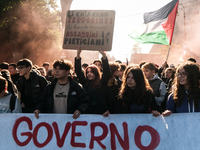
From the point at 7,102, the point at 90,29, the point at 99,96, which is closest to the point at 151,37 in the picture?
the point at 90,29

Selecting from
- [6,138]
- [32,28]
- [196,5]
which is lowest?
[6,138]

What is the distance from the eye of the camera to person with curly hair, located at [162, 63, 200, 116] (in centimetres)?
294

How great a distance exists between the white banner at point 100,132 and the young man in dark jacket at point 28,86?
0.77 m

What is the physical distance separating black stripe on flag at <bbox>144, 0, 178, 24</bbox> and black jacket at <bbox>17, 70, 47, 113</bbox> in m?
3.52

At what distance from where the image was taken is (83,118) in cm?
324

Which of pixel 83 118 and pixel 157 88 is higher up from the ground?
pixel 157 88

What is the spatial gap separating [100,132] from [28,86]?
166 centimetres

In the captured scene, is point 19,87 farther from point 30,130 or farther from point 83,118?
point 83,118

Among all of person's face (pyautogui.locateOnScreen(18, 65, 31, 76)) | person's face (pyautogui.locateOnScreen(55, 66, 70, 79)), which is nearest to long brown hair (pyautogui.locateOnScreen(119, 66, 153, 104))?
person's face (pyautogui.locateOnScreen(55, 66, 70, 79))

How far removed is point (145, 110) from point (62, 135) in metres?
1.11

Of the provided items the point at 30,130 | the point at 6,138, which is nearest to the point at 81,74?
the point at 30,130

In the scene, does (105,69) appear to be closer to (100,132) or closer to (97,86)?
(97,86)

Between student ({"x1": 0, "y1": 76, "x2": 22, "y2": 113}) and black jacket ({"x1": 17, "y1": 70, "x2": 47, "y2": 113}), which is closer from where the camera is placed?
student ({"x1": 0, "y1": 76, "x2": 22, "y2": 113})

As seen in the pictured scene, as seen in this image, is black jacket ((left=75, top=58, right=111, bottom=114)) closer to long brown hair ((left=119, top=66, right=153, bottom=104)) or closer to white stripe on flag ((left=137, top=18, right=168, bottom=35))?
long brown hair ((left=119, top=66, right=153, bottom=104))
